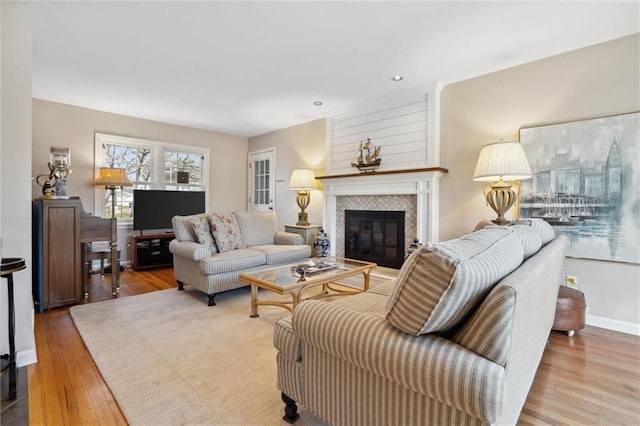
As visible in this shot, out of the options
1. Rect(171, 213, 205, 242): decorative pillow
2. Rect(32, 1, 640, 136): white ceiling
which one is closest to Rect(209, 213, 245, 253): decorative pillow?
Rect(171, 213, 205, 242): decorative pillow

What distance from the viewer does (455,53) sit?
2828 millimetres

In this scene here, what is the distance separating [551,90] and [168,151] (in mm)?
5331

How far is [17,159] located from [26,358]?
1255mm

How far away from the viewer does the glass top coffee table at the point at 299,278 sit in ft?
8.22

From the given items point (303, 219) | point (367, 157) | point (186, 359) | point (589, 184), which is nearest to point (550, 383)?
point (589, 184)

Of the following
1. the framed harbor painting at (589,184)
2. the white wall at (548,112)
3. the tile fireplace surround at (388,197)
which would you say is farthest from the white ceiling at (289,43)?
the tile fireplace surround at (388,197)

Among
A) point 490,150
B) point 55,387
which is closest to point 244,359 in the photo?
point 55,387

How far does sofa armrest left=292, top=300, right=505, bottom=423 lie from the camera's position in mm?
868

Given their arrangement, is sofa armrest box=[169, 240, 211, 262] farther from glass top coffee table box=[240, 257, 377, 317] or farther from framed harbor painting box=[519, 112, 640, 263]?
framed harbor painting box=[519, 112, 640, 263]

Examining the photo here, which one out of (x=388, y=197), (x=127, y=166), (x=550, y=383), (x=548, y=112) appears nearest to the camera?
(x=550, y=383)

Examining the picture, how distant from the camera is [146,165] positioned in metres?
5.04

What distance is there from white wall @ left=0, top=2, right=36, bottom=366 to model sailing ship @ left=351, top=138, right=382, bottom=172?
3.27 meters

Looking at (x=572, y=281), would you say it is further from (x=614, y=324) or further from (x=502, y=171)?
(x=502, y=171)

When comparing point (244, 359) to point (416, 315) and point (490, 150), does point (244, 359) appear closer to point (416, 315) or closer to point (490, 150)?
point (416, 315)
